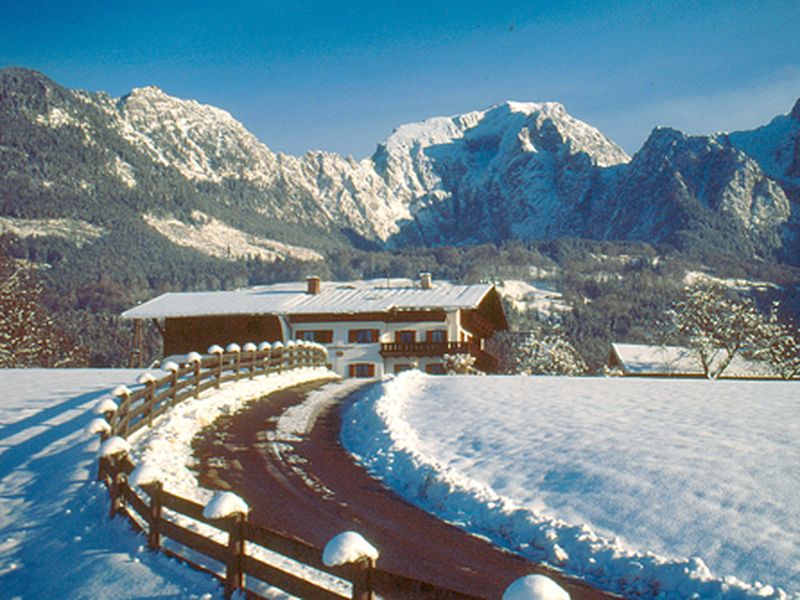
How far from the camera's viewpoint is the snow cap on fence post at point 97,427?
11.5 metres

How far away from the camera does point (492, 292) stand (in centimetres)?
5525

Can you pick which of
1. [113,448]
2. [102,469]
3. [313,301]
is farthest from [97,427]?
[313,301]

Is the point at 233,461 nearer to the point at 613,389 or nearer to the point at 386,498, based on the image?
the point at 386,498

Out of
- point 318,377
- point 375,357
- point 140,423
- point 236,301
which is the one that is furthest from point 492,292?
point 140,423

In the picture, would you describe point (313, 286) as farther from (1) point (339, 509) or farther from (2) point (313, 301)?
(1) point (339, 509)

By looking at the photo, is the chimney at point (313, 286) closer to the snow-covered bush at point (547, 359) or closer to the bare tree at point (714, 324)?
the snow-covered bush at point (547, 359)

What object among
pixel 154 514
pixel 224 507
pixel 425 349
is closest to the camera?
pixel 224 507

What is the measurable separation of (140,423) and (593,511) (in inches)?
373

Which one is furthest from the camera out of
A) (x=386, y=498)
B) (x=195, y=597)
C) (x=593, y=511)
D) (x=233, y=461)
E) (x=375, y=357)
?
(x=375, y=357)

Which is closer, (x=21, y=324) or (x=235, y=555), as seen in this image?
(x=235, y=555)

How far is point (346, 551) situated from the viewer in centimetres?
534

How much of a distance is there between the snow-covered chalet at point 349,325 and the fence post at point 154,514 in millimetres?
37100

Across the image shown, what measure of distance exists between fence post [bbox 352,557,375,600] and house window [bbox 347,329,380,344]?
1649 inches

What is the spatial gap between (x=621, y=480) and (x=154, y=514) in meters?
7.07
